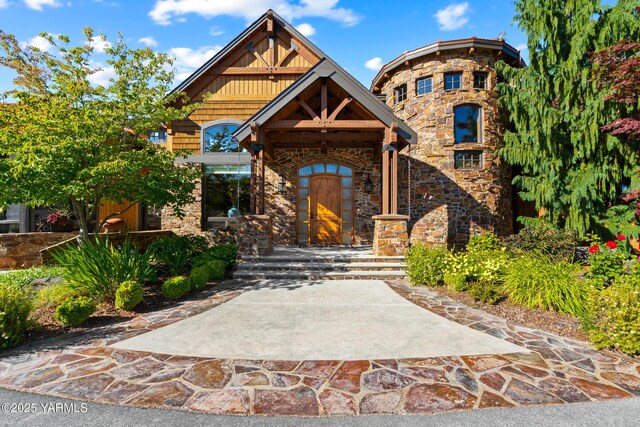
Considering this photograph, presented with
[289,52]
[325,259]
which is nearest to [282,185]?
[325,259]

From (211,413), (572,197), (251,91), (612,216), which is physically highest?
(251,91)

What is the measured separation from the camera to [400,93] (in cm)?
1315

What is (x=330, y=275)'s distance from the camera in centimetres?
710

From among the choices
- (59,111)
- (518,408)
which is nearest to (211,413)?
(518,408)

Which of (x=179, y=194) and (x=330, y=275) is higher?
(x=179, y=194)

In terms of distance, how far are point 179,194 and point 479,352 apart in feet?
22.8

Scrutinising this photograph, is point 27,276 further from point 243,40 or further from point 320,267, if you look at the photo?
point 243,40

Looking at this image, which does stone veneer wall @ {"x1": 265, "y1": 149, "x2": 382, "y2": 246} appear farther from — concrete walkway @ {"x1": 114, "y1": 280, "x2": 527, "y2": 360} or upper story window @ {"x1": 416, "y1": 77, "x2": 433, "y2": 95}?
concrete walkway @ {"x1": 114, "y1": 280, "x2": 527, "y2": 360}

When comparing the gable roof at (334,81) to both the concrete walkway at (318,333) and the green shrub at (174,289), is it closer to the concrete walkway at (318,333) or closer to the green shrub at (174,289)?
the green shrub at (174,289)

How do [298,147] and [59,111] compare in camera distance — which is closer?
[59,111]

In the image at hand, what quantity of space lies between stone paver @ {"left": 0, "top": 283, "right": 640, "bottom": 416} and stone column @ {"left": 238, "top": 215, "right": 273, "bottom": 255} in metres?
4.68

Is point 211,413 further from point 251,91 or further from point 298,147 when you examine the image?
point 251,91

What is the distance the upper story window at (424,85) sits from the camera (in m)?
12.0

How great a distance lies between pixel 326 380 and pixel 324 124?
693cm
